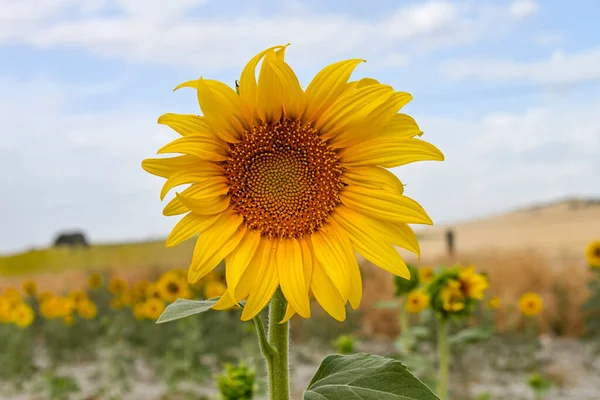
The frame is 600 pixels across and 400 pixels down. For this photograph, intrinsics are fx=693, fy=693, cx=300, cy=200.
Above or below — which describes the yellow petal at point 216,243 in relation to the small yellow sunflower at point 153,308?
above

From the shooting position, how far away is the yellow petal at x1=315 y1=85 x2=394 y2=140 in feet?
4.79

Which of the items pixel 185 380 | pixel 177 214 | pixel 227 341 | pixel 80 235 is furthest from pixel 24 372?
pixel 80 235

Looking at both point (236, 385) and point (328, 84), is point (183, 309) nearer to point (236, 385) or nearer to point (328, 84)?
point (328, 84)

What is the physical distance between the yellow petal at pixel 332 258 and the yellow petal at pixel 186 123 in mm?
324

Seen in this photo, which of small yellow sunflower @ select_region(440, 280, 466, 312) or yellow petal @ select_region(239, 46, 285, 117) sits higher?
yellow petal @ select_region(239, 46, 285, 117)

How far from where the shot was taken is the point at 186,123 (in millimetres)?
1475

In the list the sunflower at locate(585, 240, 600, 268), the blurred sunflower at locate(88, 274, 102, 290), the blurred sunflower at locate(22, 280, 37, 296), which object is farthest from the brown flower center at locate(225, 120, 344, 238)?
the blurred sunflower at locate(22, 280, 37, 296)

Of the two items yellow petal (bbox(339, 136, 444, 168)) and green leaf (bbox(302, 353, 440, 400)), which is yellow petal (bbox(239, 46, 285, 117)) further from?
green leaf (bbox(302, 353, 440, 400))

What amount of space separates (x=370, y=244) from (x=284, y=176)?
25cm

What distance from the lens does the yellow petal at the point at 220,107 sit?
1.42 metres

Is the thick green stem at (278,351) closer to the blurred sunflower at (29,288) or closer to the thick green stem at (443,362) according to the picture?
the thick green stem at (443,362)

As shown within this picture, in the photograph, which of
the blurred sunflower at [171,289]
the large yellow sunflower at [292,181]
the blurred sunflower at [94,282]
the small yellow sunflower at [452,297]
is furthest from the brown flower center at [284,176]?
the blurred sunflower at [94,282]

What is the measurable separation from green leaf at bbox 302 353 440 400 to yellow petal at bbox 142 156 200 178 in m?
0.52

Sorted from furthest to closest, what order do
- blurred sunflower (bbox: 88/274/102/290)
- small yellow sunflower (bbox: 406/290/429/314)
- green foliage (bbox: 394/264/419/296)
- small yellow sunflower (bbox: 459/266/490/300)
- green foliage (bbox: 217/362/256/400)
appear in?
blurred sunflower (bbox: 88/274/102/290) → small yellow sunflower (bbox: 406/290/429/314) → green foliage (bbox: 394/264/419/296) → small yellow sunflower (bbox: 459/266/490/300) → green foliage (bbox: 217/362/256/400)
